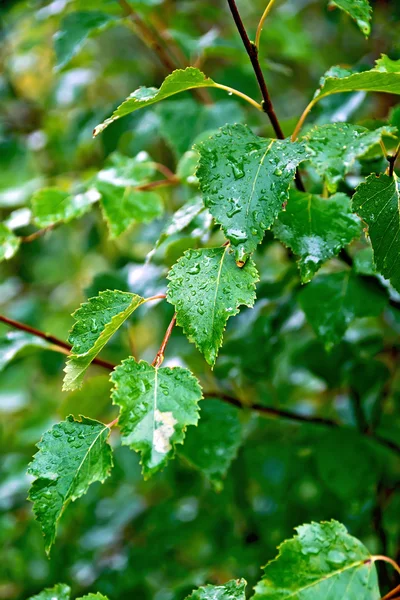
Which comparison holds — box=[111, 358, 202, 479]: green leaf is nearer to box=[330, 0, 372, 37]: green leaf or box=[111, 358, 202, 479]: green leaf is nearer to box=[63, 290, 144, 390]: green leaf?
A: box=[63, 290, 144, 390]: green leaf

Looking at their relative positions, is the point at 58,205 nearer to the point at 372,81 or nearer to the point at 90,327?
the point at 90,327

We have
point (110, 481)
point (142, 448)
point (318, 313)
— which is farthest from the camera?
point (110, 481)

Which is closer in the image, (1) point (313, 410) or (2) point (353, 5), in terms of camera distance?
(2) point (353, 5)

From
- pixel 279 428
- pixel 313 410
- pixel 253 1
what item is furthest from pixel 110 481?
pixel 253 1

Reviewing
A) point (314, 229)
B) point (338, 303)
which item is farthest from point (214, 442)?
point (314, 229)

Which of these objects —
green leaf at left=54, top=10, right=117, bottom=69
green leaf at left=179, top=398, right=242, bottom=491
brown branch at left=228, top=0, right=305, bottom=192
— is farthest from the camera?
green leaf at left=54, top=10, right=117, bottom=69

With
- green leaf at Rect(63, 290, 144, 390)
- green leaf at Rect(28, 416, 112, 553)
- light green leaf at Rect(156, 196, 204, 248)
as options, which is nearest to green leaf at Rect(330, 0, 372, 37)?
light green leaf at Rect(156, 196, 204, 248)

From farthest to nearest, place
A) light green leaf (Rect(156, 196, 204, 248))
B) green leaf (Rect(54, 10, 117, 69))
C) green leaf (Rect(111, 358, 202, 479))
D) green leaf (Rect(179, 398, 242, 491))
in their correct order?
green leaf (Rect(54, 10, 117, 69)) → green leaf (Rect(179, 398, 242, 491)) → light green leaf (Rect(156, 196, 204, 248)) → green leaf (Rect(111, 358, 202, 479))

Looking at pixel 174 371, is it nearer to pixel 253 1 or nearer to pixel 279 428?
pixel 279 428

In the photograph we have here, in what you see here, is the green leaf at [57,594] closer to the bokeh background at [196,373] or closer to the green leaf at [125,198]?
the bokeh background at [196,373]
